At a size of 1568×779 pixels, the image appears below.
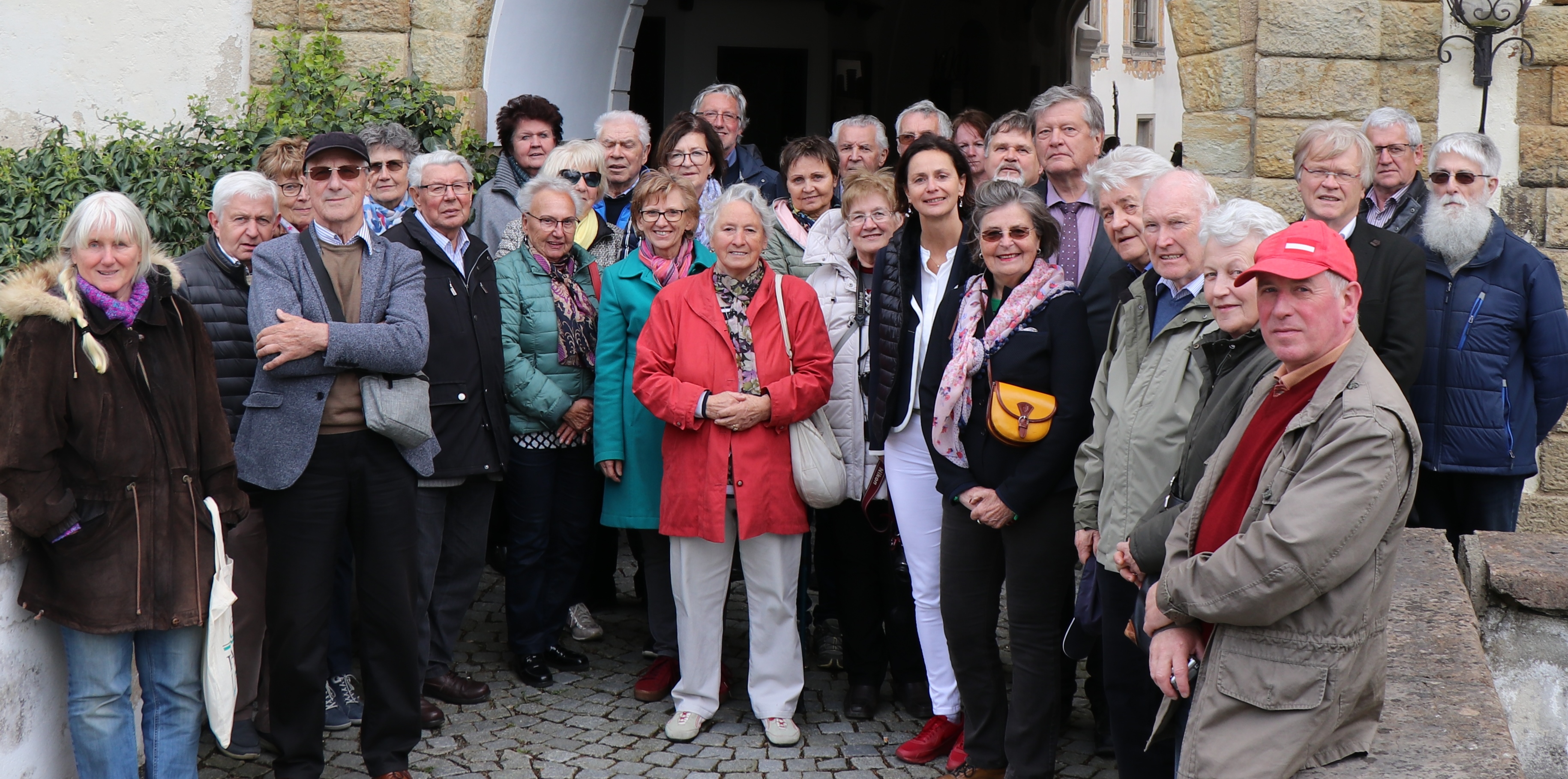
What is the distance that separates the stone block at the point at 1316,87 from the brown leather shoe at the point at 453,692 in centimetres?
414

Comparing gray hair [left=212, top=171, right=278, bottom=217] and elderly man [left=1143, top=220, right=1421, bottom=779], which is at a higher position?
gray hair [left=212, top=171, right=278, bottom=217]

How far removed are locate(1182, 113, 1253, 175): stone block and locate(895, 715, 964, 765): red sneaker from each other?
297cm

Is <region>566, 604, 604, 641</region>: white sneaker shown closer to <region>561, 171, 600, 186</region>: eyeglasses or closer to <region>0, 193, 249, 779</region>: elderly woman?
<region>561, 171, 600, 186</region>: eyeglasses

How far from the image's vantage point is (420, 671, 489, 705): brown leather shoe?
4.80 meters

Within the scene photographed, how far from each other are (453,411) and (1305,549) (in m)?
3.04

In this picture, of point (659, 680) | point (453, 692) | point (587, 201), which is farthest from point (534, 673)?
point (587, 201)

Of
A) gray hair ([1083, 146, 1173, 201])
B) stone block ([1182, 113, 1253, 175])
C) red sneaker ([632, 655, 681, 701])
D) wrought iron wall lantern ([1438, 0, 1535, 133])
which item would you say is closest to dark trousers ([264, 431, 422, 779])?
red sneaker ([632, 655, 681, 701])

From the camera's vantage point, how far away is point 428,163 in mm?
4703

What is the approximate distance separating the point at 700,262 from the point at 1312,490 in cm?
298

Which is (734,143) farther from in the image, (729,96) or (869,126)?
(869,126)

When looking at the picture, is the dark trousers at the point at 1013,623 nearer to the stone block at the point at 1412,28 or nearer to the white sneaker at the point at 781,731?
the white sneaker at the point at 781,731

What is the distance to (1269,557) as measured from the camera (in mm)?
2334

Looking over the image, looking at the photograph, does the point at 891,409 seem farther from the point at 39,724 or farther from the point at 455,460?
the point at 39,724

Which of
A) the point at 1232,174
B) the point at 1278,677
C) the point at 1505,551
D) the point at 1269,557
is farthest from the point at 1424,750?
the point at 1232,174
